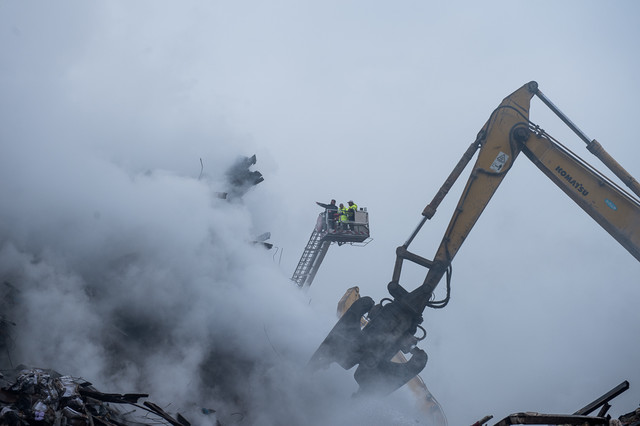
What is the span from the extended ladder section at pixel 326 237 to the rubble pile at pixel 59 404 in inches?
322

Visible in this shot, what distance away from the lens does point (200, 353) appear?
10.3 meters

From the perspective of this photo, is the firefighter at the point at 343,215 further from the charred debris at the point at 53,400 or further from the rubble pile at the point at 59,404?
the rubble pile at the point at 59,404

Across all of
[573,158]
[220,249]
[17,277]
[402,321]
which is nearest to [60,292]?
[17,277]

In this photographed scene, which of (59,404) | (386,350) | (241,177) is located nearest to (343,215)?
(241,177)

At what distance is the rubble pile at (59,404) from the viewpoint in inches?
244

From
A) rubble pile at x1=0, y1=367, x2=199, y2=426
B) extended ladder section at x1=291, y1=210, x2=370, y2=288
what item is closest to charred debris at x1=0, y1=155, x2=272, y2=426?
rubble pile at x1=0, y1=367, x2=199, y2=426

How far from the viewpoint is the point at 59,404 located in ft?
21.7

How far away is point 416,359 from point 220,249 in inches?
249

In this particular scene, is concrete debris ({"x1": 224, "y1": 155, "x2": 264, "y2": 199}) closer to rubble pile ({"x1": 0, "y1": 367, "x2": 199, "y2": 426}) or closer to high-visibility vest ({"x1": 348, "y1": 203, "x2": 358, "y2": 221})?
high-visibility vest ({"x1": 348, "y1": 203, "x2": 358, "y2": 221})

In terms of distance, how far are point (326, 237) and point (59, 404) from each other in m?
9.22

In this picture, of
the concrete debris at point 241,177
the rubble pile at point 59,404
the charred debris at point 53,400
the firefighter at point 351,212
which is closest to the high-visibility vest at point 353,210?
the firefighter at point 351,212

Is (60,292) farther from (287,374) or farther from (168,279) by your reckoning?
(287,374)

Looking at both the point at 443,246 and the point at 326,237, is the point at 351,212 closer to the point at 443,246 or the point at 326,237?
the point at 326,237

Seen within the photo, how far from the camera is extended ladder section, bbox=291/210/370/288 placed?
14586mm
